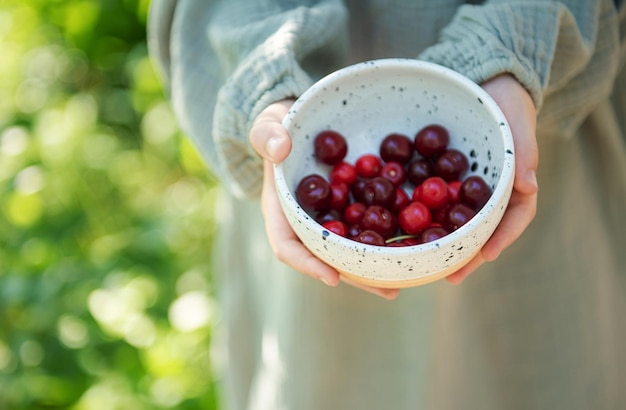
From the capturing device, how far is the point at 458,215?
789 mm

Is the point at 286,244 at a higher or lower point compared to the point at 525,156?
lower

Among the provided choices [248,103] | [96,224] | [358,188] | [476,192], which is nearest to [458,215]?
[476,192]

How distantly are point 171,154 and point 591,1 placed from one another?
1.22 metres

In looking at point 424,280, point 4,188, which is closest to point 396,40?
point 424,280

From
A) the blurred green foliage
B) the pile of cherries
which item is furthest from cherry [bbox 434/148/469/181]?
the blurred green foliage

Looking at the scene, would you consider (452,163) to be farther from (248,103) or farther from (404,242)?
(248,103)

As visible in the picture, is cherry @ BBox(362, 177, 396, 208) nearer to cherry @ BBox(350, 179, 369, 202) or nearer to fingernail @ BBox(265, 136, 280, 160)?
cherry @ BBox(350, 179, 369, 202)

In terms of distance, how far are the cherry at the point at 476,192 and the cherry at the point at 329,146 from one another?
139 mm

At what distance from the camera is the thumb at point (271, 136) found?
736 mm

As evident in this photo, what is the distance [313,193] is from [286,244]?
0.27 feet

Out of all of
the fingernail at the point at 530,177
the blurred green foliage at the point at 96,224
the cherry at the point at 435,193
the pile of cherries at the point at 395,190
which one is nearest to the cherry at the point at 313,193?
the pile of cherries at the point at 395,190

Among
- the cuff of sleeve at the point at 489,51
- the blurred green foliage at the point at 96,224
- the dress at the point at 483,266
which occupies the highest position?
the cuff of sleeve at the point at 489,51

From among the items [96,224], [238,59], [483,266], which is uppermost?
[238,59]

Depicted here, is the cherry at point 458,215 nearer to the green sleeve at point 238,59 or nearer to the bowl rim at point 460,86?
the bowl rim at point 460,86
